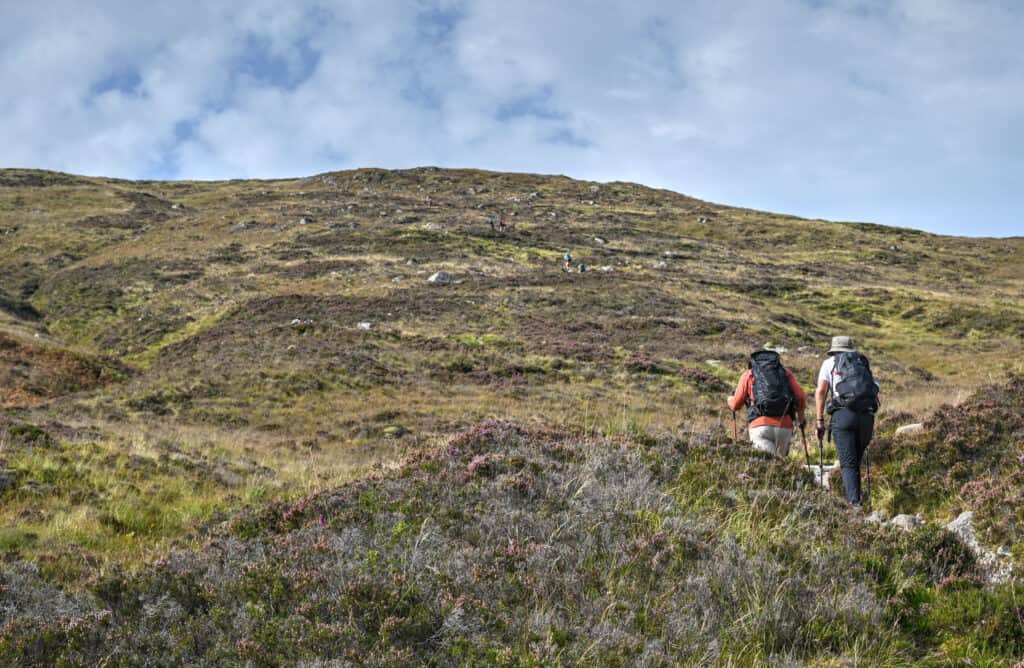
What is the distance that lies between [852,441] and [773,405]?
107 cm

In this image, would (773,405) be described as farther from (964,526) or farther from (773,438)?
(964,526)

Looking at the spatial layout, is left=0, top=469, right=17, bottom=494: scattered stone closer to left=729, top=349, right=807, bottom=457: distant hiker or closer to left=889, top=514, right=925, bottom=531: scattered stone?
left=729, top=349, right=807, bottom=457: distant hiker

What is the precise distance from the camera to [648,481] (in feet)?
20.3

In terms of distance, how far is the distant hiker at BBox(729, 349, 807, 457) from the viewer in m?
8.09

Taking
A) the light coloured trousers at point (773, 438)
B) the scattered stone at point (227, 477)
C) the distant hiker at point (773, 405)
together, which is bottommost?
the scattered stone at point (227, 477)

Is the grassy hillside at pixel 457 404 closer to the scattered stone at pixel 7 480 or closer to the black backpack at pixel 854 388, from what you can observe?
the scattered stone at pixel 7 480

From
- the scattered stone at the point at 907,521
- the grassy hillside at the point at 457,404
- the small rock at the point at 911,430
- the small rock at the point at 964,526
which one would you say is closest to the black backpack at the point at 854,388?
the grassy hillside at the point at 457,404

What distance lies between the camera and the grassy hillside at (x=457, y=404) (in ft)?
13.5

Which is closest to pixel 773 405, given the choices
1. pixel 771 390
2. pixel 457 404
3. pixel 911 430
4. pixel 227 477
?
pixel 771 390

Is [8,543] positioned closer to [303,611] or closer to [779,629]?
[303,611]

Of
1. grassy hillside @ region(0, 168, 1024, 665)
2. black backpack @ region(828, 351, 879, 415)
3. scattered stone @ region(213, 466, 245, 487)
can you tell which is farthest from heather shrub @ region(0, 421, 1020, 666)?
scattered stone @ region(213, 466, 245, 487)

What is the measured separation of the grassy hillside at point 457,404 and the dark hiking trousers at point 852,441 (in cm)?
81

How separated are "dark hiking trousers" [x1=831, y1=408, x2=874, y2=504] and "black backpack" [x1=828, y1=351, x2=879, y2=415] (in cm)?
10

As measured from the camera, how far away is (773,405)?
26.6 feet
